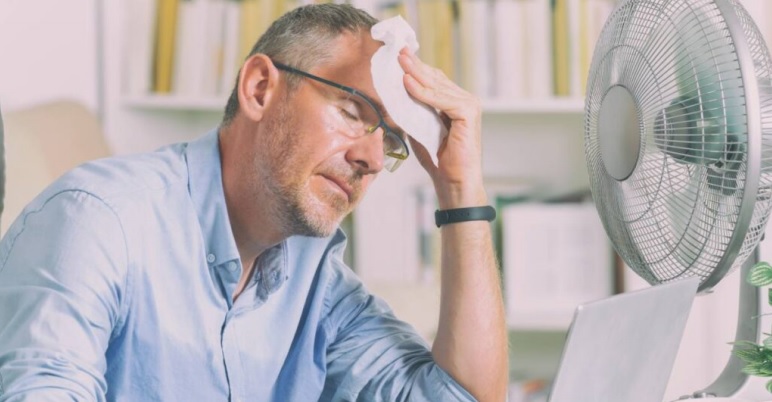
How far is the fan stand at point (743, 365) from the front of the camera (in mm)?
1138

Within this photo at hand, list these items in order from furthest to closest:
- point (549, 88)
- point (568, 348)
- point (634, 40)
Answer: point (549, 88)
point (634, 40)
point (568, 348)

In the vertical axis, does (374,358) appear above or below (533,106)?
below

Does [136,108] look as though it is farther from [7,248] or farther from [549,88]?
[7,248]

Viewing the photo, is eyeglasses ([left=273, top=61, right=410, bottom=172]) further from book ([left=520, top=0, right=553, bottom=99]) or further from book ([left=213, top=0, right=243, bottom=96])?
book ([left=213, top=0, right=243, bottom=96])

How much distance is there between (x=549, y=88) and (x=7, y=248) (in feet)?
5.58

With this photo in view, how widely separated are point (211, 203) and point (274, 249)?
126mm

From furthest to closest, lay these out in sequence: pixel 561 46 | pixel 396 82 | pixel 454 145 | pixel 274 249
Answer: pixel 561 46 < pixel 274 249 < pixel 454 145 < pixel 396 82

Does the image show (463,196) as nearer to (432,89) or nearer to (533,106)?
(432,89)

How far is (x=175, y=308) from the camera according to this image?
3.84 feet

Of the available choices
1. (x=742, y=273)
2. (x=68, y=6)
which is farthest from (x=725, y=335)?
(x=68, y=6)

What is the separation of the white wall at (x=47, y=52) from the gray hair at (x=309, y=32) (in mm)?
1288

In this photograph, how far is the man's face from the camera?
1193mm

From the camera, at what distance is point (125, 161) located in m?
1.20

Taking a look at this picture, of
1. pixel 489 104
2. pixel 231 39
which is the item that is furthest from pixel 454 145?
pixel 231 39
